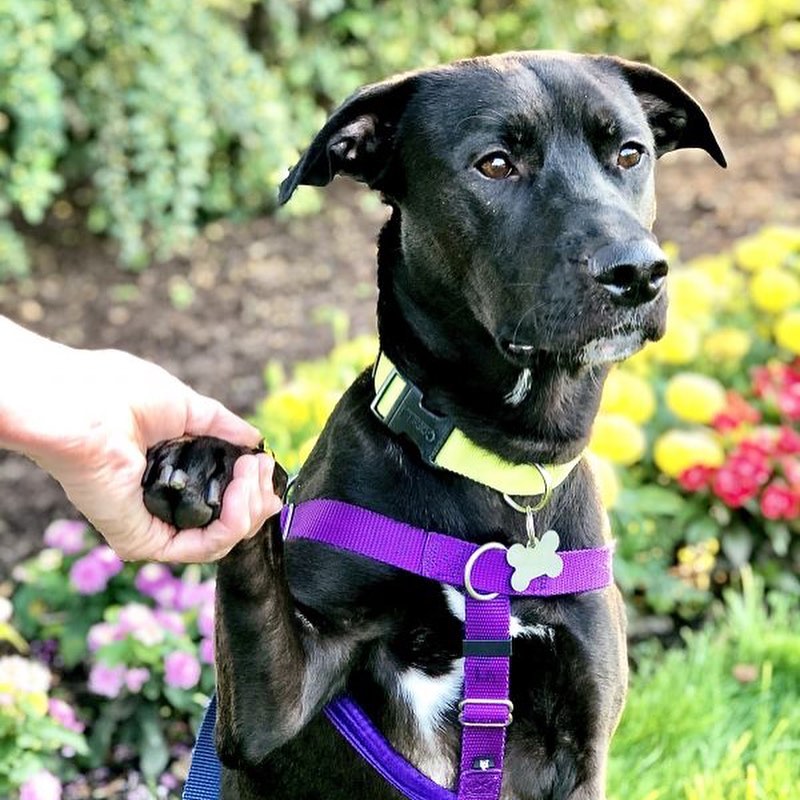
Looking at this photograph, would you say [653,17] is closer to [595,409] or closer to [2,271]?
[2,271]

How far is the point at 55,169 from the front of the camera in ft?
19.1

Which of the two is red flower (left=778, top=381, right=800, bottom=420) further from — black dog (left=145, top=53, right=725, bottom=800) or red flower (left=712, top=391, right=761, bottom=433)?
black dog (left=145, top=53, right=725, bottom=800)

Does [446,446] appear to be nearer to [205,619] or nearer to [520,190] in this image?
[520,190]

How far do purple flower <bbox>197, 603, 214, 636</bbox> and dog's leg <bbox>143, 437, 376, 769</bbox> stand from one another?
883mm

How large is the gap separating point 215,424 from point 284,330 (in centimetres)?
337

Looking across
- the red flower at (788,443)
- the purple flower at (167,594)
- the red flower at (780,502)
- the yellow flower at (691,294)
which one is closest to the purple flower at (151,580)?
the purple flower at (167,594)

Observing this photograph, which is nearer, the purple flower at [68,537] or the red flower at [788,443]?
the purple flower at [68,537]

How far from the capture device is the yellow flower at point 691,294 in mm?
4344

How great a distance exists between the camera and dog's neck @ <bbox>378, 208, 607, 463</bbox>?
234cm

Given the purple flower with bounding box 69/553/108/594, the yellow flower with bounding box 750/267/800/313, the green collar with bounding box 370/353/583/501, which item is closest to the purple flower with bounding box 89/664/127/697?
the purple flower with bounding box 69/553/108/594

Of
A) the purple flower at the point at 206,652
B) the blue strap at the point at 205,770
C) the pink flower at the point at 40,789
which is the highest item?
the blue strap at the point at 205,770

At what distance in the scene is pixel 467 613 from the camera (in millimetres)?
2180

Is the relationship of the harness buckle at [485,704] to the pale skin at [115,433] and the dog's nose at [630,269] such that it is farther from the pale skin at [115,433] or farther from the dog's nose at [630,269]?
the dog's nose at [630,269]

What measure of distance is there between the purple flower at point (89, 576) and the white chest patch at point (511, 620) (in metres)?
1.27
